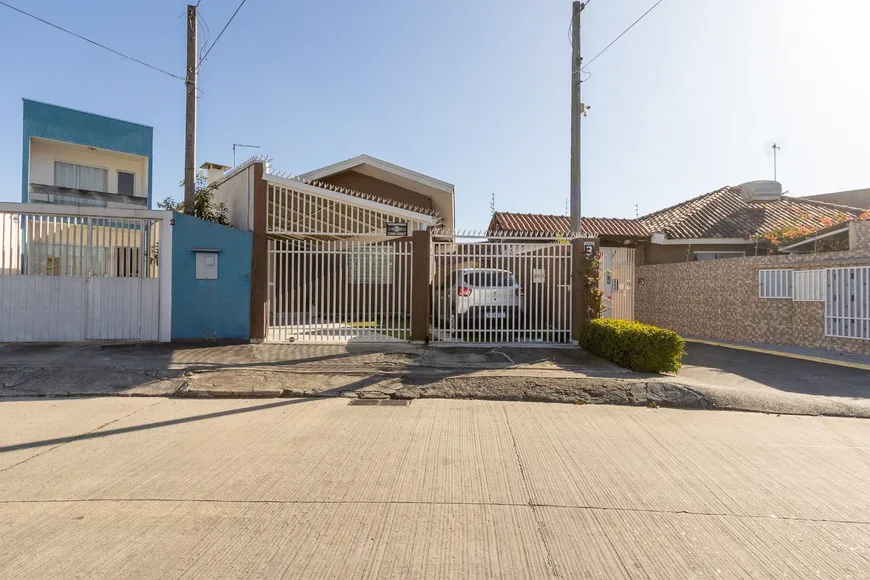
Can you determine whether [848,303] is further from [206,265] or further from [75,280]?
[75,280]

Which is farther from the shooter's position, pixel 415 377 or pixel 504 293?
pixel 504 293

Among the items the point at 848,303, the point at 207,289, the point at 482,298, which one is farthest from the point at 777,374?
the point at 207,289

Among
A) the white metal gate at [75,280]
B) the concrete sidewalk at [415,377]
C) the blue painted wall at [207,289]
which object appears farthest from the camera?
the blue painted wall at [207,289]

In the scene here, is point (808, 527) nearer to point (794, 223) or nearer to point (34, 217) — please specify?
point (34, 217)

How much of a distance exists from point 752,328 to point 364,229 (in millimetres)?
8928

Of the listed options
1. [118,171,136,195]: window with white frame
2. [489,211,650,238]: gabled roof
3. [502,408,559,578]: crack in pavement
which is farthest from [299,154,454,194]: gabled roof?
[502,408,559,578]: crack in pavement

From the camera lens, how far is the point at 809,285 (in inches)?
422

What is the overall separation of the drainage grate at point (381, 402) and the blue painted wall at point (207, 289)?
4182 millimetres

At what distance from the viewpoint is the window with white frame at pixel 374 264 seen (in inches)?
389

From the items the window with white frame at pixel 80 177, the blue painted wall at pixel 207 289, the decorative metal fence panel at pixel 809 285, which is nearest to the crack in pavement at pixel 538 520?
the blue painted wall at pixel 207 289

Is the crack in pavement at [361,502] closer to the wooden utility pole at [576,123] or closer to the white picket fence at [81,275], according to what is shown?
the white picket fence at [81,275]

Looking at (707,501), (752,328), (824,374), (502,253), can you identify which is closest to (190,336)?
(502,253)

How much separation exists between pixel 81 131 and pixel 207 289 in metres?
12.1

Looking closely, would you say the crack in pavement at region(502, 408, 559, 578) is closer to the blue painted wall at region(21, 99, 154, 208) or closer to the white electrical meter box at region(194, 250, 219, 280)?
the white electrical meter box at region(194, 250, 219, 280)
